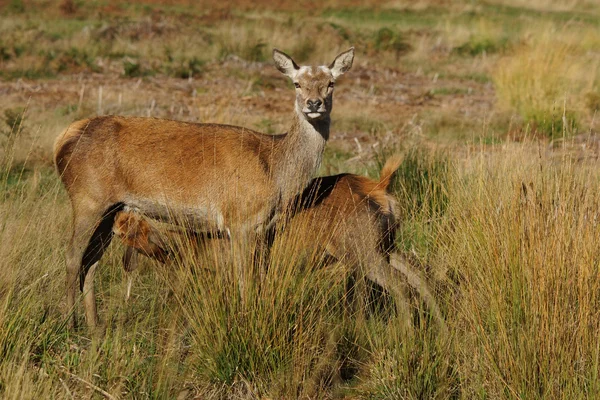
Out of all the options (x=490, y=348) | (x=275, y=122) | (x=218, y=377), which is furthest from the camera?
(x=275, y=122)

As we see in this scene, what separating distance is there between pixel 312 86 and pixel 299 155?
1.71ft

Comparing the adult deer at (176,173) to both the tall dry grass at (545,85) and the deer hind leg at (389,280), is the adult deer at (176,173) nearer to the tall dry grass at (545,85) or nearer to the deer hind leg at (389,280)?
the deer hind leg at (389,280)

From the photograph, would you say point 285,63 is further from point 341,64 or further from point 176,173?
point 176,173

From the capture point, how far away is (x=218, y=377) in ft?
15.8

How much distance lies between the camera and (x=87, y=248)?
615 cm

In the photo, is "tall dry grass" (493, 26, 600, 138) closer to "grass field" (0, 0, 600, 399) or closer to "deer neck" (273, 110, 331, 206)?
"grass field" (0, 0, 600, 399)

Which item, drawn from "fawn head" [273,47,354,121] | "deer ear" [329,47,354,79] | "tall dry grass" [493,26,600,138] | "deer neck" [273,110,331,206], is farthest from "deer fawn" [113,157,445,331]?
"tall dry grass" [493,26,600,138]

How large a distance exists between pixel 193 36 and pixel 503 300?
19542 millimetres

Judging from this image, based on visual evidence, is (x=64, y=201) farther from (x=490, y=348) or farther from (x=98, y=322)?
(x=490, y=348)

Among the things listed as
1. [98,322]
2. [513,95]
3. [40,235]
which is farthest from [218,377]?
[513,95]

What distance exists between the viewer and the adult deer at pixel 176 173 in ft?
19.8

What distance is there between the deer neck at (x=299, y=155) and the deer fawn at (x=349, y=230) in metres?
0.12

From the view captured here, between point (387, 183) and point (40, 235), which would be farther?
point (387, 183)

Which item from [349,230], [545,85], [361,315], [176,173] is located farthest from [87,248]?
[545,85]
